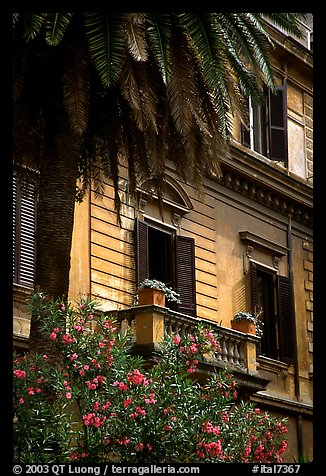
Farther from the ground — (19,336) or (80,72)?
(80,72)

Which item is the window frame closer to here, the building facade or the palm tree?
the building facade

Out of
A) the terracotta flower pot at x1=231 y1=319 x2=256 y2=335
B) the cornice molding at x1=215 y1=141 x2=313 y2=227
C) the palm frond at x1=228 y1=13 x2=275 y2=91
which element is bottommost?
the terracotta flower pot at x1=231 y1=319 x2=256 y2=335

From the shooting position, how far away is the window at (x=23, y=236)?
62.1 feet

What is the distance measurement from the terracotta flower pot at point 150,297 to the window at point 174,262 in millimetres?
2818

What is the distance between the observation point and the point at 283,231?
2739cm

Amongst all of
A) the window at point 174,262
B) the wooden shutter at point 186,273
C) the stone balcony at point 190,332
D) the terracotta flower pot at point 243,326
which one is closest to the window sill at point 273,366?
the stone balcony at point 190,332

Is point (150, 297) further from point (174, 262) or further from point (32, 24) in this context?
point (32, 24)

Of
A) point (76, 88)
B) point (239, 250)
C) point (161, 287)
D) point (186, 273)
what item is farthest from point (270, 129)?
point (76, 88)

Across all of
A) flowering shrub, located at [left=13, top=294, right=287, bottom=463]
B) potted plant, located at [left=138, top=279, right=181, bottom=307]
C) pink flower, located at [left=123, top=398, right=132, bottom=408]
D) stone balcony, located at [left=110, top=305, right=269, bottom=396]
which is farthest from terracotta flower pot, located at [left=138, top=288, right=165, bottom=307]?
pink flower, located at [left=123, top=398, right=132, bottom=408]

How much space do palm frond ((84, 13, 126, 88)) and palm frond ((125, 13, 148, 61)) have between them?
0.08m

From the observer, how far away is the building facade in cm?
2059
